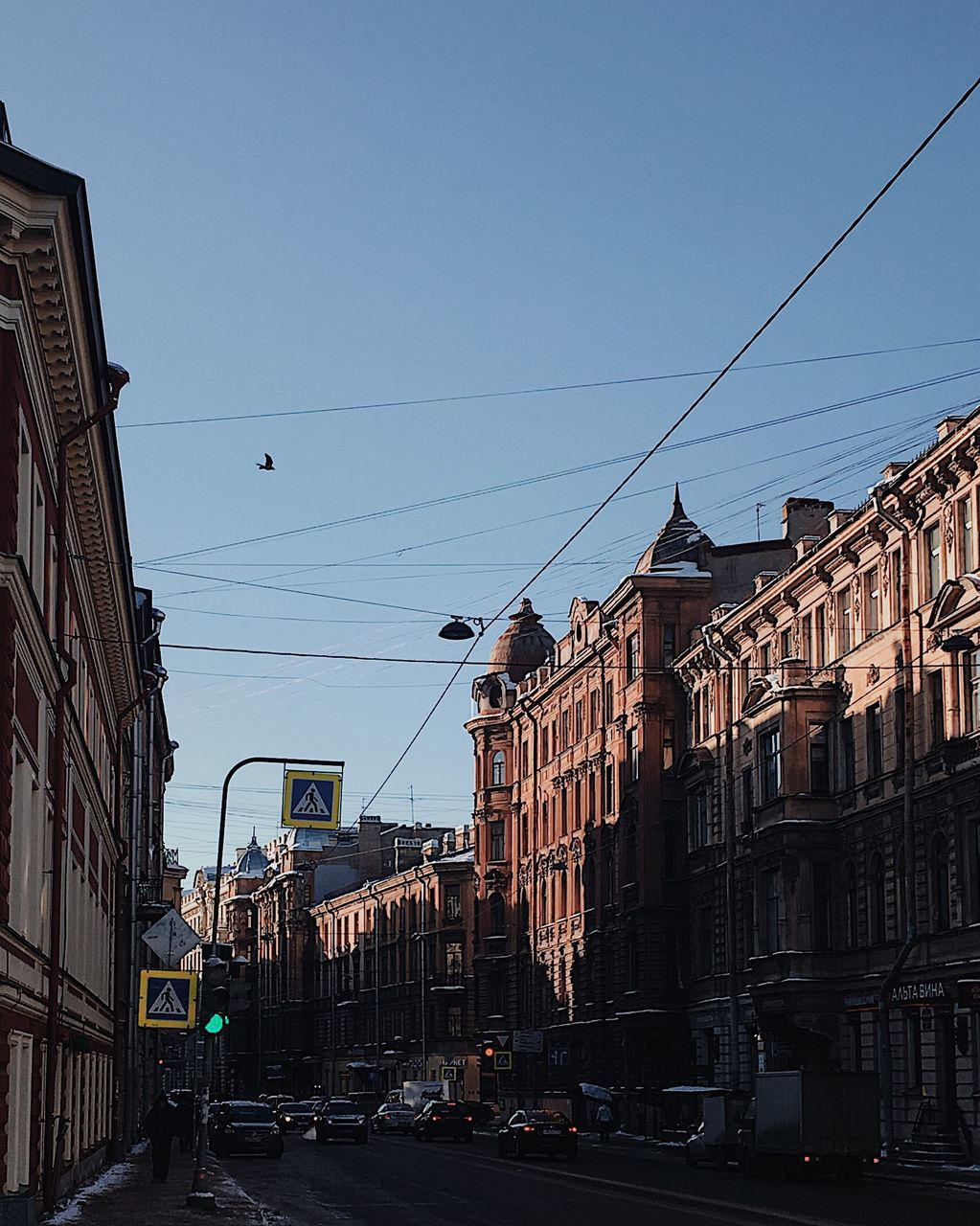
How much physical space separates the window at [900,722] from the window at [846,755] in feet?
13.7

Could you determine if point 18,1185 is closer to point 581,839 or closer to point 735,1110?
point 735,1110

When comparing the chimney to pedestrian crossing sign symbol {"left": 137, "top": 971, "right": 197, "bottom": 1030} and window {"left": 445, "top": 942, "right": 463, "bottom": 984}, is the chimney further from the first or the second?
window {"left": 445, "top": 942, "right": 463, "bottom": 984}

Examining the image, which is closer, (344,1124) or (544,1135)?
(544,1135)

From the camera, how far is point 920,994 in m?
45.4

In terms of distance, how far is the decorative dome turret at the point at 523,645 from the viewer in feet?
333

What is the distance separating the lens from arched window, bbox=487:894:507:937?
316 ft

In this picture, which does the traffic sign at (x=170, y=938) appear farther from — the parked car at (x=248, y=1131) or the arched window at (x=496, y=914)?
the arched window at (x=496, y=914)

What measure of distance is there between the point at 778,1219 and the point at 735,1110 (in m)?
17.3

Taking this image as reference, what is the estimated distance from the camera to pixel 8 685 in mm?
20234

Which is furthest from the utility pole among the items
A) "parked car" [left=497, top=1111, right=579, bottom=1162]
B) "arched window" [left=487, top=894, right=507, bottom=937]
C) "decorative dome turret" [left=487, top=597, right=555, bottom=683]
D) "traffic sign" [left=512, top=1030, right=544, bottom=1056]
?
"decorative dome turret" [left=487, top=597, right=555, bottom=683]

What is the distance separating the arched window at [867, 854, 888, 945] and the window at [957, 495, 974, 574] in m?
9.68

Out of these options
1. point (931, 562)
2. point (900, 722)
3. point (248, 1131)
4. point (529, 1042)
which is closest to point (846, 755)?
point (900, 722)

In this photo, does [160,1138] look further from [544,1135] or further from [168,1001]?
[544,1135]

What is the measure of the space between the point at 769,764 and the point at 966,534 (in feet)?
46.9
